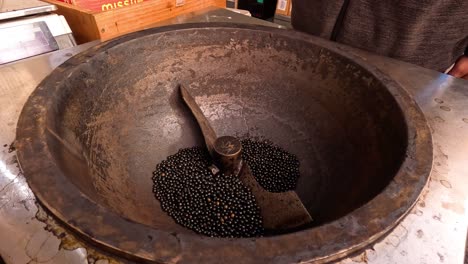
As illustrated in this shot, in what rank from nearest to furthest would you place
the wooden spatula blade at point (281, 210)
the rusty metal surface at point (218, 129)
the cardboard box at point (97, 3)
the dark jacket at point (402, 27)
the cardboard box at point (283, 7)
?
1. the rusty metal surface at point (218, 129)
2. the wooden spatula blade at point (281, 210)
3. the dark jacket at point (402, 27)
4. the cardboard box at point (97, 3)
5. the cardboard box at point (283, 7)

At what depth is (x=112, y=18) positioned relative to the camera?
1348 millimetres

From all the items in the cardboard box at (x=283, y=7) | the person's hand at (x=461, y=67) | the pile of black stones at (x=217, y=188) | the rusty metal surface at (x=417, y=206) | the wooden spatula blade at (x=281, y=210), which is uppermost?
the rusty metal surface at (x=417, y=206)

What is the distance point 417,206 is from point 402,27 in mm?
914

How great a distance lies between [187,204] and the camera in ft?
3.34

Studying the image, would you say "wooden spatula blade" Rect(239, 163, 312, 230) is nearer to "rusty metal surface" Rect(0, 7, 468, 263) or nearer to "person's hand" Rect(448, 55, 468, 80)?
"rusty metal surface" Rect(0, 7, 468, 263)

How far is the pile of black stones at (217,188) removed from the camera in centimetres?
94

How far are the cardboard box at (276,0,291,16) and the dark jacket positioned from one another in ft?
6.38

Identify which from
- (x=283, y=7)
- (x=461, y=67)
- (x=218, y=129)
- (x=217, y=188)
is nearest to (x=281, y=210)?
(x=217, y=188)

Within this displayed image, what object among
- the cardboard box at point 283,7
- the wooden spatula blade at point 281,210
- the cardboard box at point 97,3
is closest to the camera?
the wooden spatula blade at point 281,210

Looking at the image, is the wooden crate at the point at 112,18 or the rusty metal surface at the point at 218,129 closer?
the rusty metal surface at the point at 218,129

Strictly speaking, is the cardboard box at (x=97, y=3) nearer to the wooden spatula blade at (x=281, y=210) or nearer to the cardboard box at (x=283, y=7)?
the wooden spatula blade at (x=281, y=210)

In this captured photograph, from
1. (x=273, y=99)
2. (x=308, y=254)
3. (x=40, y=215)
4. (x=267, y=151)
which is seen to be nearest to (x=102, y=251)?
(x=40, y=215)

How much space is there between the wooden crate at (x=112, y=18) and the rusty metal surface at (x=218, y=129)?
23 cm

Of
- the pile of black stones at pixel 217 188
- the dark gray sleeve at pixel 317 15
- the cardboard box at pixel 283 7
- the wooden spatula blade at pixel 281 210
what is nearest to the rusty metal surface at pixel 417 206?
the wooden spatula blade at pixel 281 210
